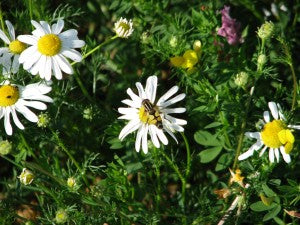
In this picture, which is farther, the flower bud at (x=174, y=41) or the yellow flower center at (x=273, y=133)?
the flower bud at (x=174, y=41)

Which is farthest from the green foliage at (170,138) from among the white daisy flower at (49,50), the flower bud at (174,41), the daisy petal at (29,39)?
the daisy petal at (29,39)

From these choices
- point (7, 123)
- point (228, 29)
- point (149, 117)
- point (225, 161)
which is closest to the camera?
point (149, 117)

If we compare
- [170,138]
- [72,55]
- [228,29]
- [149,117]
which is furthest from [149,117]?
[228,29]

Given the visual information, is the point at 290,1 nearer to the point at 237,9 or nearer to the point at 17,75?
the point at 237,9

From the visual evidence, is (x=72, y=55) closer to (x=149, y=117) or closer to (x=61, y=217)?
(x=149, y=117)

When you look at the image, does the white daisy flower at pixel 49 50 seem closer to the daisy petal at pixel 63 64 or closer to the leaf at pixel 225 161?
the daisy petal at pixel 63 64

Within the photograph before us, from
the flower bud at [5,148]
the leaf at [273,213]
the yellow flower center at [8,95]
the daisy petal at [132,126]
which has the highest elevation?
the yellow flower center at [8,95]

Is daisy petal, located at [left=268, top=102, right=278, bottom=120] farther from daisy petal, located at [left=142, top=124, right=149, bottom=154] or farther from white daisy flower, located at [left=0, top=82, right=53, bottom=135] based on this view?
white daisy flower, located at [left=0, top=82, right=53, bottom=135]
